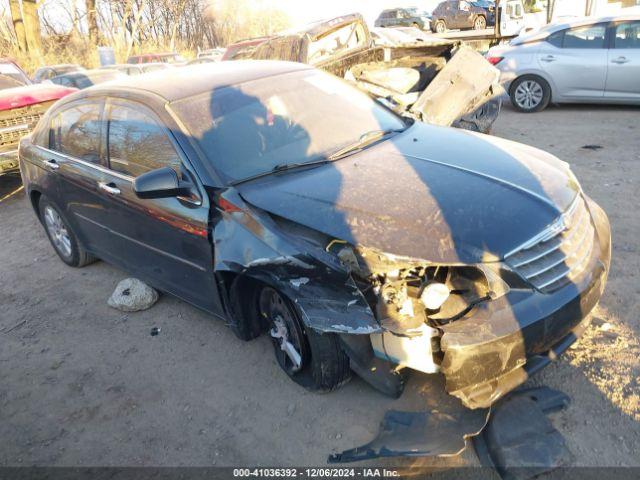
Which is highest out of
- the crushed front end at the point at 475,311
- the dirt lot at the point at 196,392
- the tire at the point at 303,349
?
the crushed front end at the point at 475,311

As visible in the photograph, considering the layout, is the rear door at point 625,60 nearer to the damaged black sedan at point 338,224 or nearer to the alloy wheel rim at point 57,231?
the damaged black sedan at point 338,224

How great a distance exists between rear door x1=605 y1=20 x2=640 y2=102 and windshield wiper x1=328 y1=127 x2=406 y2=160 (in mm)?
5901

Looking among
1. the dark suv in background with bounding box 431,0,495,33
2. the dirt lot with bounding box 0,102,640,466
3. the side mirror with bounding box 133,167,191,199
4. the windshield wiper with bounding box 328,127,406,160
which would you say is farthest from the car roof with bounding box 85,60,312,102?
the dark suv in background with bounding box 431,0,495,33

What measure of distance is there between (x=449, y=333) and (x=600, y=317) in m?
1.53

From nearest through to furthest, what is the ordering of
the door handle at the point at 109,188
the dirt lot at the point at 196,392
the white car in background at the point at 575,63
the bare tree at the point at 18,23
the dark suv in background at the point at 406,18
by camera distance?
the dirt lot at the point at 196,392 < the door handle at the point at 109,188 < the white car in background at the point at 575,63 < the bare tree at the point at 18,23 < the dark suv in background at the point at 406,18

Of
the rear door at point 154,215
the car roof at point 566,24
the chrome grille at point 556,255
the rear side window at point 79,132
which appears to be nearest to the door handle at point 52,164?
the rear side window at point 79,132

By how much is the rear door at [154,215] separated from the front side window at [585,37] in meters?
7.42

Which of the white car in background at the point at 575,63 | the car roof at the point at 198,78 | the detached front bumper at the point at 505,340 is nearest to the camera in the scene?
the detached front bumper at the point at 505,340

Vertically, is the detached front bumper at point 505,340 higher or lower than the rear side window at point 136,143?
Result: lower

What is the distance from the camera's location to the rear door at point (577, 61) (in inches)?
319

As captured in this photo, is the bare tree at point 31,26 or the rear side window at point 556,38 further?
the bare tree at point 31,26

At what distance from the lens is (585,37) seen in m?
8.29

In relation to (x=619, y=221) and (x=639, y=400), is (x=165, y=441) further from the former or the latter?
(x=619, y=221)

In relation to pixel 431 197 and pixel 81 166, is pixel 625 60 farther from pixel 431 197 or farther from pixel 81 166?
pixel 81 166
